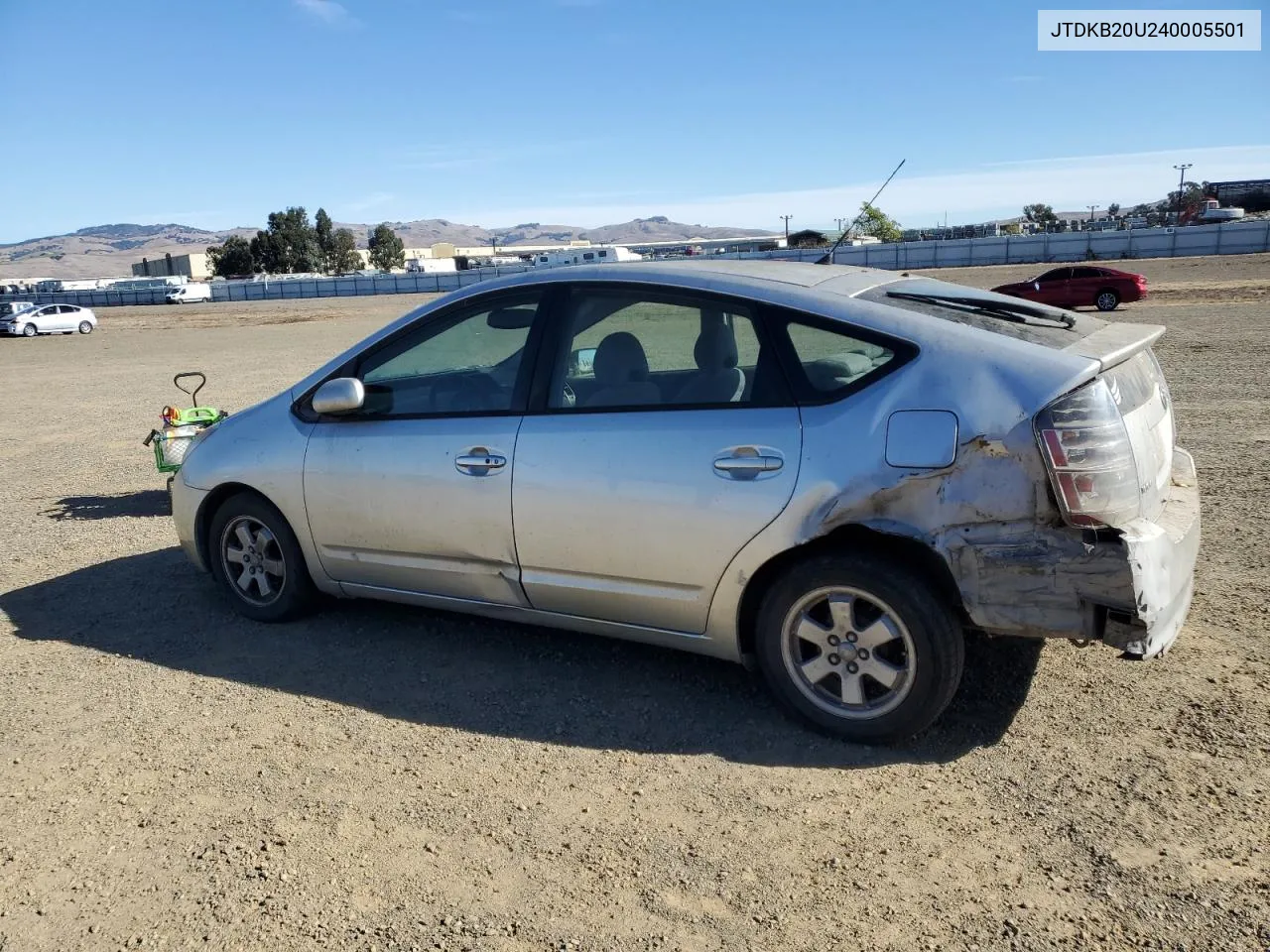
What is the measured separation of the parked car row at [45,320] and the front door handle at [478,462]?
44050mm

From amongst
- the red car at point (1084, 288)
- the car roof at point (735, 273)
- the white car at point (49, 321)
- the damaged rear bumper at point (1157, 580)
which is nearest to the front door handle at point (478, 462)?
the car roof at point (735, 273)

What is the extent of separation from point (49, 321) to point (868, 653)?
151 feet

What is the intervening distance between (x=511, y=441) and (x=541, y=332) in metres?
0.51

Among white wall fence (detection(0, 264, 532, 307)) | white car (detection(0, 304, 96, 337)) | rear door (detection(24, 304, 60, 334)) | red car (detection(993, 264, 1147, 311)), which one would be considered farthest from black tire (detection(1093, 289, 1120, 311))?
white wall fence (detection(0, 264, 532, 307))

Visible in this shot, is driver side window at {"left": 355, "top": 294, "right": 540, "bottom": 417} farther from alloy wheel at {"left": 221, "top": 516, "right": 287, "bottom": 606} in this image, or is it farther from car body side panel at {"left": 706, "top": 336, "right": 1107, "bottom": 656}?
car body side panel at {"left": 706, "top": 336, "right": 1107, "bottom": 656}

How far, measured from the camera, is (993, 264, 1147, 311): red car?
88.2 feet

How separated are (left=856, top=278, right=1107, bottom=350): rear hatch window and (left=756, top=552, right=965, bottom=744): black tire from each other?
984 millimetres

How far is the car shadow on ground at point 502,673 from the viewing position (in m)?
3.81

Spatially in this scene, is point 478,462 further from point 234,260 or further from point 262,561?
point 234,260

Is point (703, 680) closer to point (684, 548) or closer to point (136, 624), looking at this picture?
point (684, 548)

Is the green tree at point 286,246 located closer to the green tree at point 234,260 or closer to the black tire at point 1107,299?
the green tree at point 234,260

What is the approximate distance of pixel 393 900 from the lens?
2.94 m

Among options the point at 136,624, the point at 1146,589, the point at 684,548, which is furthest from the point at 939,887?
the point at 136,624

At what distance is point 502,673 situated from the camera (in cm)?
448
